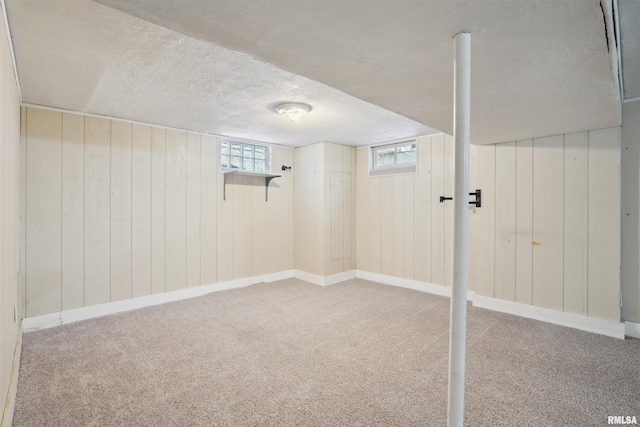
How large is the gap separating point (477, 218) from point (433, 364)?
204 centimetres

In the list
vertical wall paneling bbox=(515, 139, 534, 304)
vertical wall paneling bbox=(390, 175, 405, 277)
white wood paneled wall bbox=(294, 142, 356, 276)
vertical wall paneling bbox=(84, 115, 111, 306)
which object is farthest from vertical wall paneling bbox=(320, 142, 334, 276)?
vertical wall paneling bbox=(84, 115, 111, 306)

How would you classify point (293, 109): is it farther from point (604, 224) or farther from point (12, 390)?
point (604, 224)

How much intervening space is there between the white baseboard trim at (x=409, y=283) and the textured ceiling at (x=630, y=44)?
7.75 feet

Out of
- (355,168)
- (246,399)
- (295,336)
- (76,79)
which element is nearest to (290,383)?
(246,399)

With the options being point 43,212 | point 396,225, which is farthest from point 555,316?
point 43,212

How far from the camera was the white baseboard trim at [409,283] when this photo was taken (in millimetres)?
4031

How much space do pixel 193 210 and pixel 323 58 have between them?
3051 millimetres

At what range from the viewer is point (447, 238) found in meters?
4.02

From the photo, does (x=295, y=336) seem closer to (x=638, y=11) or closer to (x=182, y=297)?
(x=182, y=297)

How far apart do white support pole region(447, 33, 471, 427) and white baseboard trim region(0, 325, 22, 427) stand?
2.02 m

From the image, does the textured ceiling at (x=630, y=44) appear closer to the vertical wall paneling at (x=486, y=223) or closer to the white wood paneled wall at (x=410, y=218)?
the vertical wall paneling at (x=486, y=223)

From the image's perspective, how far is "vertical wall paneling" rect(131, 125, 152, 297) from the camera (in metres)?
3.55

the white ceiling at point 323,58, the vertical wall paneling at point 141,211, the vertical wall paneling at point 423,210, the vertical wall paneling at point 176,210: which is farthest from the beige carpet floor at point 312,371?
the white ceiling at point 323,58

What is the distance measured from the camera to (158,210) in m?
3.74
